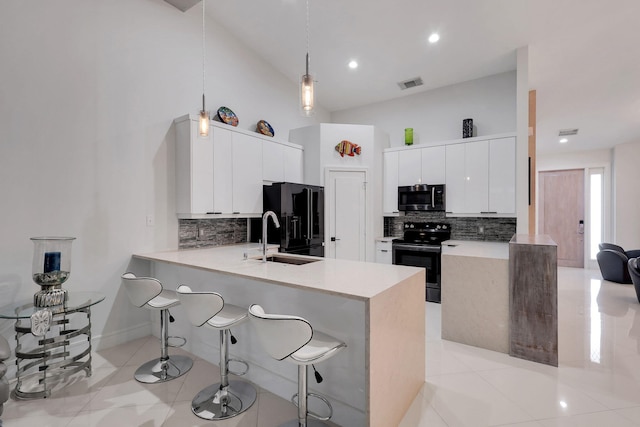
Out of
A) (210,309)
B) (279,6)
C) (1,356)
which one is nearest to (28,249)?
(1,356)

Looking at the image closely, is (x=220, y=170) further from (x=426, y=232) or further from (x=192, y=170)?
(x=426, y=232)

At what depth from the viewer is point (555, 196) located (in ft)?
26.0

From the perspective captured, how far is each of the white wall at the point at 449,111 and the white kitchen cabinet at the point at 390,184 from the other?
0.45 meters

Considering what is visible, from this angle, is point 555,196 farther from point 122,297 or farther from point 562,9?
point 122,297

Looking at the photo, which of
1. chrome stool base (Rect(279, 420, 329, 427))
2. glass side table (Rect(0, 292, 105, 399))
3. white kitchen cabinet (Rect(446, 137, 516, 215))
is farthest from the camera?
white kitchen cabinet (Rect(446, 137, 516, 215))

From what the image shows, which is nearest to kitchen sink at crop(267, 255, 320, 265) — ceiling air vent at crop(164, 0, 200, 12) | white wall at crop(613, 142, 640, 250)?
ceiling air vent at crop(164, 0, 200, 12)

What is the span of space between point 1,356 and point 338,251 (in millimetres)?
3596

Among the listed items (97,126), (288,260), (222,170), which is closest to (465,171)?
(288,260)

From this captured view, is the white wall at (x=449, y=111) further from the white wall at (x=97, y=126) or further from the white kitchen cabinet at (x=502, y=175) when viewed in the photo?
the white wall at (x=97, y=126)

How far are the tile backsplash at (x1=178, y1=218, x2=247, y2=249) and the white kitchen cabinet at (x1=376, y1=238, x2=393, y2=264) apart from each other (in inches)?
81.2

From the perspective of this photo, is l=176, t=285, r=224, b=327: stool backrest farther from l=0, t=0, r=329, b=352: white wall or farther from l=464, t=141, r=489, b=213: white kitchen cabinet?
l=464, t=141, r=489, b=213: white kitchen cabinet

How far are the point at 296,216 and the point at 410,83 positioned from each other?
111 inches

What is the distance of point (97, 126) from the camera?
9.55 feet

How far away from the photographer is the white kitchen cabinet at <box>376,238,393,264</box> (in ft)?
15.5
